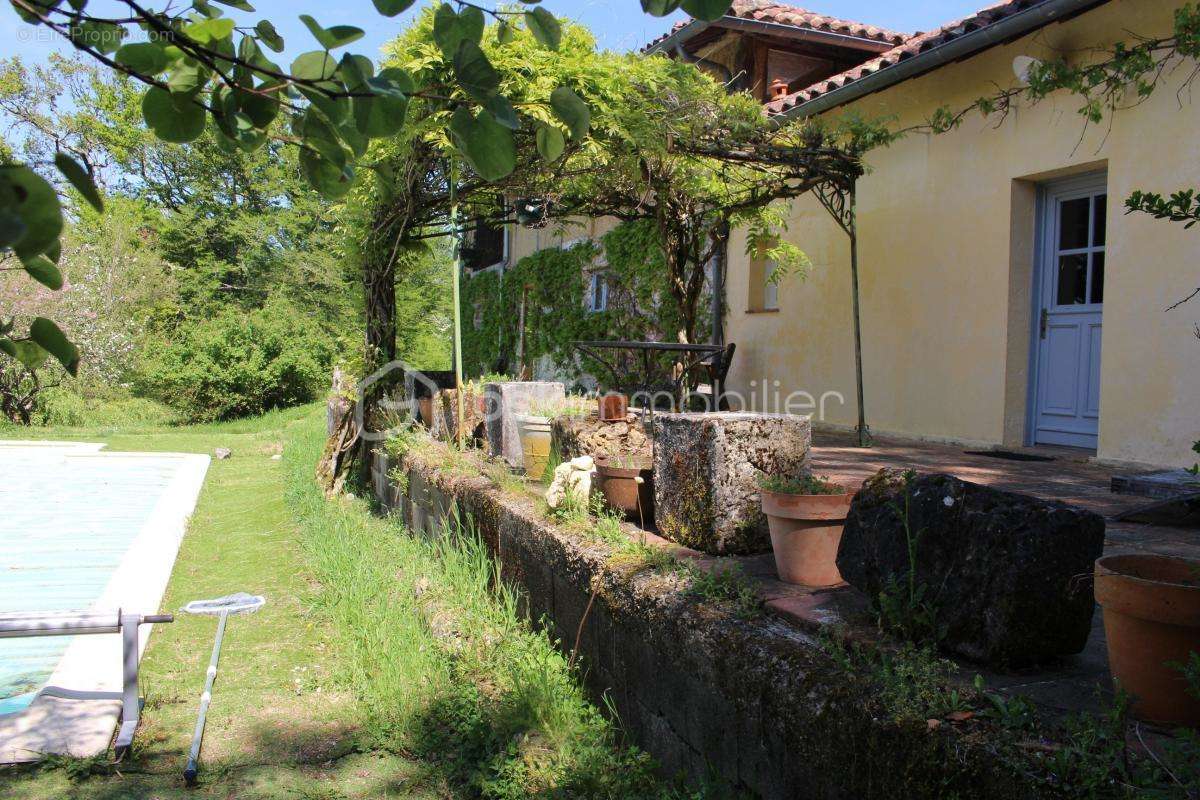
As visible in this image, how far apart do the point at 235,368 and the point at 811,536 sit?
1609 cm

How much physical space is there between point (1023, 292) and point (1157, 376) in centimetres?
128

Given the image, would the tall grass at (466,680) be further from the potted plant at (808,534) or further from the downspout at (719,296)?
the downspout at (719,296)

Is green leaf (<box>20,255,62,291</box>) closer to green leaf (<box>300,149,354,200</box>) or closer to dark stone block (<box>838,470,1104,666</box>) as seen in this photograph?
green leaf (<box>300,149,354,200</box>)

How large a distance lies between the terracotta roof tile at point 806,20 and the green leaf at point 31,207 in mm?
9171

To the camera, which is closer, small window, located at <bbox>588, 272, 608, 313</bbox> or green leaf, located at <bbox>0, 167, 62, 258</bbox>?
green leaf, located at <bbox>0, 167, 62, 258</bbox>

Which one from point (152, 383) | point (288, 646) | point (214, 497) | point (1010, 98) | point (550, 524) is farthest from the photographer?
point (152, 383)

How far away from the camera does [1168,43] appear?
16.9ft

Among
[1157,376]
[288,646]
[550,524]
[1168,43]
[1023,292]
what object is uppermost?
[1168,43]

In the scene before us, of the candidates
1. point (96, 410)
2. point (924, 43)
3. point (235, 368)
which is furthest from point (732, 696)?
point (96, 410)

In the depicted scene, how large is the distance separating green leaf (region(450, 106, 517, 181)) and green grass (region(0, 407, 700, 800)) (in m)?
2.01

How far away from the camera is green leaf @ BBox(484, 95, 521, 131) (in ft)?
3.34

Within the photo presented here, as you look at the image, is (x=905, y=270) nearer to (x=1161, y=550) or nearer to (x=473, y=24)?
(x=1161, y=550)

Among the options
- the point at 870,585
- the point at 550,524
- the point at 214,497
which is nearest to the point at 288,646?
the point at 550,524

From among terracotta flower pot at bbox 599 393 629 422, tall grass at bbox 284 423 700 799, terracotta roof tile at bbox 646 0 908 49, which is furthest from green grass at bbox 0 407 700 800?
terracotta roof tile at bbox 646 0 908 49
